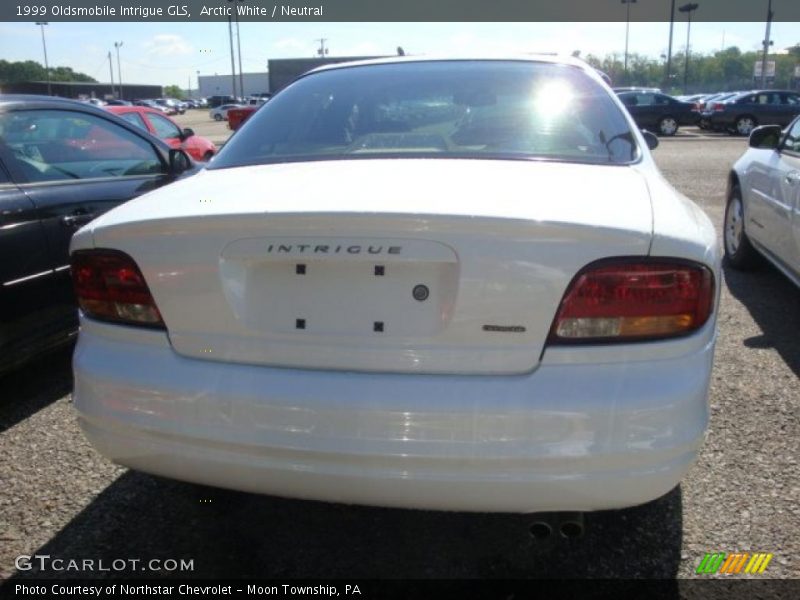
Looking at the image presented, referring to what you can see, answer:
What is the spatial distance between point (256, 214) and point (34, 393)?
2470 millimetres

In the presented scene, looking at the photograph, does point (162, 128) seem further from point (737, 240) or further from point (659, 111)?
point (659, 111)

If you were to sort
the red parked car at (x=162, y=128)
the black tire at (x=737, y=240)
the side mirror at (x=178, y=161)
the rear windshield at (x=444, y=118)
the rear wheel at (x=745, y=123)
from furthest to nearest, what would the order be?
the rear wheel at (x=745, y=123)
the red parked car at (x=162, y=128)
the black tire at (x=737, y=240)
the side mirror at (x=178, y=161)
the rear windshield at (x=444, y=118)

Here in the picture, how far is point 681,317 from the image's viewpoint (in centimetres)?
189

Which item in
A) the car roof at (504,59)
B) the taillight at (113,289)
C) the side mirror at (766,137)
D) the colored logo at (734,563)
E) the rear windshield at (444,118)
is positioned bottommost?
the colored logo at (734,563)

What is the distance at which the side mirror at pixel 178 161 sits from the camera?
4215 mm

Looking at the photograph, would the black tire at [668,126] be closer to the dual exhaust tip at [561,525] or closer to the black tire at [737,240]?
the black tire at [737,240]

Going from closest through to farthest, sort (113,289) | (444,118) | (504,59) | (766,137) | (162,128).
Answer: (113,289) < (444,118) < (504,59) < (766,137) < (162,128)

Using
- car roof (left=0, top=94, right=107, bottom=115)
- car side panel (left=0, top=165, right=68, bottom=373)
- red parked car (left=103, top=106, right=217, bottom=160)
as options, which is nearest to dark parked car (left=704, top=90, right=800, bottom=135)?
red parked car (left=103, top=106, right=217, bottom=160)

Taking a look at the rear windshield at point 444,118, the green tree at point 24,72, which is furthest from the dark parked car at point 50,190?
the green tree at point 24,72

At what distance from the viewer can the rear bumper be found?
1802 mm

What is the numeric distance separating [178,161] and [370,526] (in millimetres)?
2694

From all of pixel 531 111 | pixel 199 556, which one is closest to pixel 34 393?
pixel 199 556

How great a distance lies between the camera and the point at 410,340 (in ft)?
6.13

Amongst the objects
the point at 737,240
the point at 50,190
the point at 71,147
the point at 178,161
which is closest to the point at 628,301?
the point at 50,190
